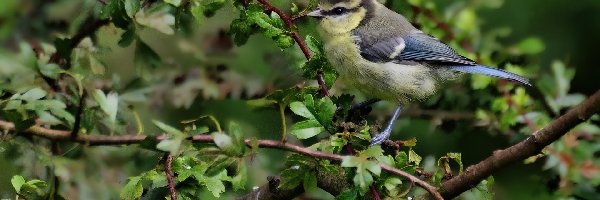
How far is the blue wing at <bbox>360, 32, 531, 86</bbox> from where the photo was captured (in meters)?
2.96

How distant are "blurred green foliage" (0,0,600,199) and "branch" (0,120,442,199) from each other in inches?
0.8

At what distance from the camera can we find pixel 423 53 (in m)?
3.03

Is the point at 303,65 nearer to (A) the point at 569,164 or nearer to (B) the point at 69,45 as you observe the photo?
(B) the point at 69,45

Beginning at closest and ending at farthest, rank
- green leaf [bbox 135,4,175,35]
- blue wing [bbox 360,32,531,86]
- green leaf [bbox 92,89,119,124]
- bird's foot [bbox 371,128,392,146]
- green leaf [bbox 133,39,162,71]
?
bird's foot [bbox 371,128,392,146] → green leaf [bbox 92,89,119,124] → green leaf [bbox 135,4,175,35] → green leaf [bbox 133,39,162,71] → blue wing [bbox 360,32,531,86]

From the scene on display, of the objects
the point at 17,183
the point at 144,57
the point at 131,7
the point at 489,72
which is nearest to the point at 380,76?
the point at 489,72

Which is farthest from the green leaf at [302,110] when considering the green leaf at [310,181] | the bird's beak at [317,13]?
the bird's beak at [317,13]

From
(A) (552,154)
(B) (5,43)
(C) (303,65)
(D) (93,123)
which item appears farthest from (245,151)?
(B) (5,43)

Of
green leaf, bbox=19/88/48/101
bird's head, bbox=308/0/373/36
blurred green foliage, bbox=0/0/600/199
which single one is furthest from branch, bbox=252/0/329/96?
green leaf, bbox=19/88/48/101

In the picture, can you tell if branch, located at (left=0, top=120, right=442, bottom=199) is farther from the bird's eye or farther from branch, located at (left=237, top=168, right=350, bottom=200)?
the bird's eye

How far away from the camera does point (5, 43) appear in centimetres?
382

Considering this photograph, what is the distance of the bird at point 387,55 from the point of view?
283 centimetres

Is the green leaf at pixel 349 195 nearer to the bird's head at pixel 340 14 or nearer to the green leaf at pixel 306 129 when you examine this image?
the green leaf at pixel 306 129

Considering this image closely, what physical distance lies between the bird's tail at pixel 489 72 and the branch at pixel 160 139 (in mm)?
1037

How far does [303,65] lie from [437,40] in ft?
2.89
